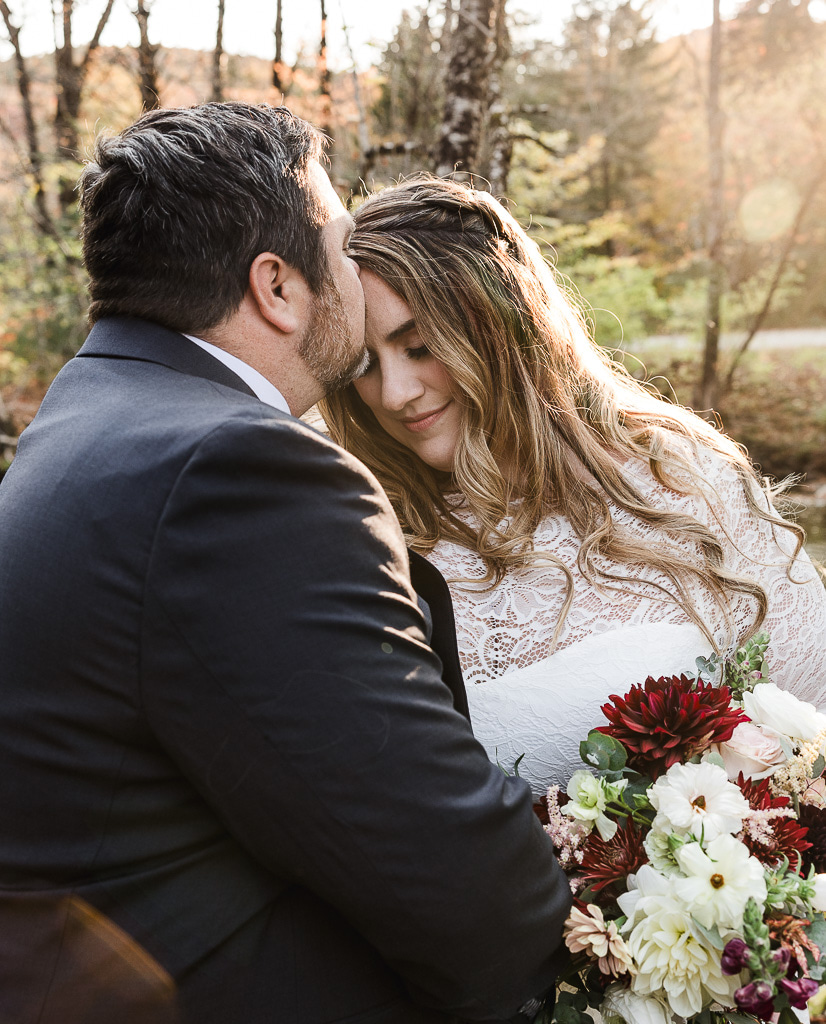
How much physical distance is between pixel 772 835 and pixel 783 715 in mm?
310

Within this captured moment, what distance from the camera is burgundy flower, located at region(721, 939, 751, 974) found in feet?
4.10

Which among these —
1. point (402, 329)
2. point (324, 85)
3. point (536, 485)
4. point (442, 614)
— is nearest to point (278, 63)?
A: point (324, 85)

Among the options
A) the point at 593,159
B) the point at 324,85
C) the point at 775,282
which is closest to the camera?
the point at 324,85

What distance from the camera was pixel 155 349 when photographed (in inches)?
57.6

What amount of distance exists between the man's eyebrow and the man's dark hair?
1.03 meters

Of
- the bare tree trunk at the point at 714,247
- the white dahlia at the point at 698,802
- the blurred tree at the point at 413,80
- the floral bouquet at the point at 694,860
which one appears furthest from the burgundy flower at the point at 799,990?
the bare tree trunk at the point at 714,247

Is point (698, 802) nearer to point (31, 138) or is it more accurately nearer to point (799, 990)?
point (799, 990)

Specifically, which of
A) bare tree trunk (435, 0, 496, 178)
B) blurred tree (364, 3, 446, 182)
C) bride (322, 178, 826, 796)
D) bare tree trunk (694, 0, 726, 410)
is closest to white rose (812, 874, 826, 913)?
bride (322, 178, 826, 796)

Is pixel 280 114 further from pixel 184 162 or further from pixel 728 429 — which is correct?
pixel 728 429

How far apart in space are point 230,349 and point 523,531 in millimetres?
1351

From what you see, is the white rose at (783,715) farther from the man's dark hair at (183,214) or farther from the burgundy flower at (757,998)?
the man's dark hair at (183,214)

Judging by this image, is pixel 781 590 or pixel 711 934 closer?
pixel 711 934

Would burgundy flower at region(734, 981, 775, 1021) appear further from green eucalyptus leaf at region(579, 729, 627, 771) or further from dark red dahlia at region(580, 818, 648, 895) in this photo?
green eucalyptus leaf at region(579, 729, 627, 771)

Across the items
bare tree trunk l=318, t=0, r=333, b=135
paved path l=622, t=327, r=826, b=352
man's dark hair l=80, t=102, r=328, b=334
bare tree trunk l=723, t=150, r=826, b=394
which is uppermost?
bare tree trunk l=318, t=0, r=333, b=135
